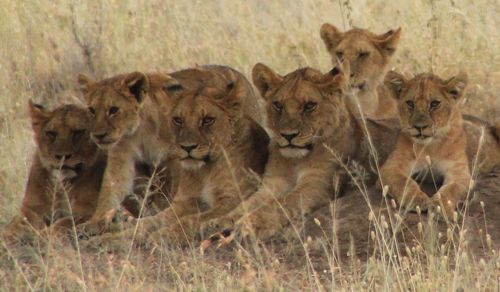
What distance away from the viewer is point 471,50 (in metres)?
11.0

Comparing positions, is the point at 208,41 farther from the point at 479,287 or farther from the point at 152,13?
the point at 479,287

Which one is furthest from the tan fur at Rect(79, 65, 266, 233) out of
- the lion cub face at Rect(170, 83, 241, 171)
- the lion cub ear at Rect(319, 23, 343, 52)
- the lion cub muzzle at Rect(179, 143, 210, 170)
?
the lion cub ear at Rect(319, 23, 343, 52)

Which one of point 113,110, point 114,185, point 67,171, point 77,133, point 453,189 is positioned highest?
point 113,110

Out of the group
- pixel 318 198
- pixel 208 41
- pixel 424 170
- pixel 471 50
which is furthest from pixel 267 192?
pixel 208 41

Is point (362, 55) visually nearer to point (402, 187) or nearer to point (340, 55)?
point (340, 55)

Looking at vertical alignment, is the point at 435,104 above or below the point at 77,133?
below

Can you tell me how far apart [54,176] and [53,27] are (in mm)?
5425

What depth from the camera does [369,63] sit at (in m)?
9.41

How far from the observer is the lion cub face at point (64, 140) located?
7.70m

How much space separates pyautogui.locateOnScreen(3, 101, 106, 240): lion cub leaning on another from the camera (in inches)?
303

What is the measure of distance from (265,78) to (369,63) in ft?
6.02

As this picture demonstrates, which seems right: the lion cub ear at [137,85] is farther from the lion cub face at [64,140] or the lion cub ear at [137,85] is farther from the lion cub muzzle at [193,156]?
the lion cub muzzle at [193,156]

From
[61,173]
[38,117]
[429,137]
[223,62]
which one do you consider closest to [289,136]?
[429,137]

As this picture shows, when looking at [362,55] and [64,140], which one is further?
[362,55]
